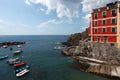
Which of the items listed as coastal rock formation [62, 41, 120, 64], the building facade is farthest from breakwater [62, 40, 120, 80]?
the building facade

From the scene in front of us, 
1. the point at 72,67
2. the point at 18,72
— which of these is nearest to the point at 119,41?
the point at 72,67

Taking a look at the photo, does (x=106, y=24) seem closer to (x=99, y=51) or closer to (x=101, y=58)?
(x=99, y=51)

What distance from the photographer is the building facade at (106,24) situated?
41.8 meters

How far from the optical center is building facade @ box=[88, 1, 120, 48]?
137ft

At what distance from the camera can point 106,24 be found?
45.2 meters

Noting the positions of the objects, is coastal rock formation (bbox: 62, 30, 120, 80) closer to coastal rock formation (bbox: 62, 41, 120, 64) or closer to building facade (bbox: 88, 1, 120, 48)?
coastal rock formation (bbox: 62, 41, 120, 64)

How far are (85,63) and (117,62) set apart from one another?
10.3m

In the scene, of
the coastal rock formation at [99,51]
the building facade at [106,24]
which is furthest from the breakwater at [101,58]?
the building facade at [106,24]

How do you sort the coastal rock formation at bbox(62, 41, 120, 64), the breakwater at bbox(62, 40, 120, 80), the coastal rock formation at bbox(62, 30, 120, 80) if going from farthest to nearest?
the coastal rock formation at bbox(62, 41, 120, 64) < the coastal rock formation at bbox(62, 30, 120, 80) < the breakwater at bbox(62, 40, 120, 80)

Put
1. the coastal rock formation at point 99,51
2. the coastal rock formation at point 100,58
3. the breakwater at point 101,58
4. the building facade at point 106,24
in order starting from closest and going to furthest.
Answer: the breakwater at point 101,58
the coastal rock formation at point 100,58
the coastal rock formation at point 99,51
the building facade at point 106,24

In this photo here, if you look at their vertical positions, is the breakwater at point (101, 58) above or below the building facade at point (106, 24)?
below

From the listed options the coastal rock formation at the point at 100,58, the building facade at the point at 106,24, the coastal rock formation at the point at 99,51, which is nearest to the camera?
the coastal rock formation at the point at 100,58

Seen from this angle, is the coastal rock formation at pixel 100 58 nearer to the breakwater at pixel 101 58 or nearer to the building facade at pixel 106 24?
the breakwater at pixel 101 58

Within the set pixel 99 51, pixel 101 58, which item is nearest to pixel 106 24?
pixel 99 51
